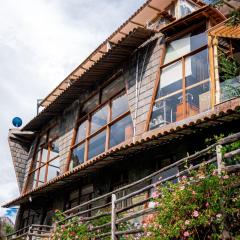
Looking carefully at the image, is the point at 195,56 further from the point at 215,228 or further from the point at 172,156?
the point at 215,228

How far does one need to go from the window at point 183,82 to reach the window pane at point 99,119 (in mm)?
2857

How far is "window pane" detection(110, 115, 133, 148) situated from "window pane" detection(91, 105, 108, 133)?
838 mm

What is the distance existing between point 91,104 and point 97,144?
80.5 inches

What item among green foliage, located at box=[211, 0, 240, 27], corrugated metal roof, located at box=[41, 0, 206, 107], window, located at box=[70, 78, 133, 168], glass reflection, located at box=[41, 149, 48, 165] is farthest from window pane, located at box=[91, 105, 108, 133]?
green foliage, located at box=[211, 0, 240, 27]

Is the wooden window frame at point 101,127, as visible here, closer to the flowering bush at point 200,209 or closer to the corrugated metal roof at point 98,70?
the corrugated metal roof at point 98,70

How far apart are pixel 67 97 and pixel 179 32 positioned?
5.94 m

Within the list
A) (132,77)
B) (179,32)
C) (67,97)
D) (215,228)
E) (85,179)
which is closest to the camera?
(215,228)

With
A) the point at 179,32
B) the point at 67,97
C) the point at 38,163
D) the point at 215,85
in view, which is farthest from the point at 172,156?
the point at 38,163

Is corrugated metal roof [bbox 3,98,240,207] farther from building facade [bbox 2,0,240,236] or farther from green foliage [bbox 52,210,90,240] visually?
green foliage [bbox 52,210,90,240]

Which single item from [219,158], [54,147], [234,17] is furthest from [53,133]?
[234,17]

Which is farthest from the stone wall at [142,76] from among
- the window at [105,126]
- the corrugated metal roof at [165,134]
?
the corrugated metal roof at [165,134]

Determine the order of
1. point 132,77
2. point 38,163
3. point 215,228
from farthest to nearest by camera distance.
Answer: point 38,163 < point 132,77 < point 215,228

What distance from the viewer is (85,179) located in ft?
46.3

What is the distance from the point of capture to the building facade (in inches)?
398
